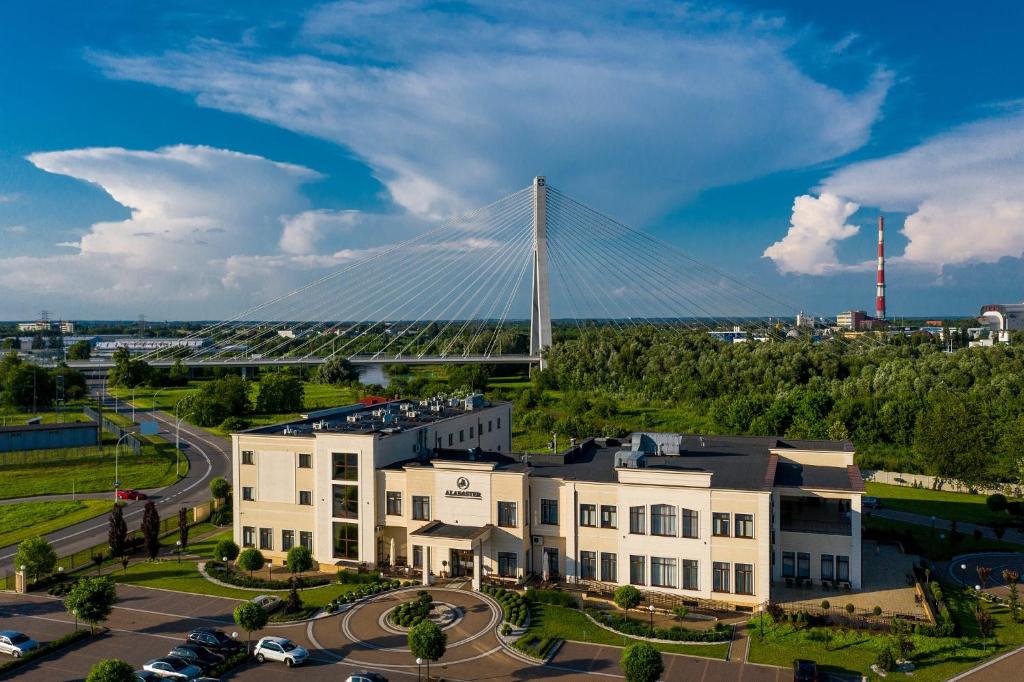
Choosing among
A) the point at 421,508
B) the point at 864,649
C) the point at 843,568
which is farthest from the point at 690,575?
the point at 421,508

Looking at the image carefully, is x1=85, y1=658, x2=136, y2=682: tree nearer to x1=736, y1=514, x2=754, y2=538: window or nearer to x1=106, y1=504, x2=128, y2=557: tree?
x1=106, y1=504, x2=128, y2=557: tree

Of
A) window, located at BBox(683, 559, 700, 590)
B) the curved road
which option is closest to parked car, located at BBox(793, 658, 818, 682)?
window, located at BBox(683, 559, 700, 590)

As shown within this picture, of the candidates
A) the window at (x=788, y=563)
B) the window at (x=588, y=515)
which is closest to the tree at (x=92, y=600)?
the window at (x=588, y=515)

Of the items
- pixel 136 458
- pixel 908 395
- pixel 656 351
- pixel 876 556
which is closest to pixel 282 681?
pixel 876 556

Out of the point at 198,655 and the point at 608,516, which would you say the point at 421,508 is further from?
the point at 198,655

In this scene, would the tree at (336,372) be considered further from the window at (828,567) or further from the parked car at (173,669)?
the parked car at (173,669)

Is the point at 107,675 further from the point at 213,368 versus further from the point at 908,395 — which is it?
the point at 213,368
